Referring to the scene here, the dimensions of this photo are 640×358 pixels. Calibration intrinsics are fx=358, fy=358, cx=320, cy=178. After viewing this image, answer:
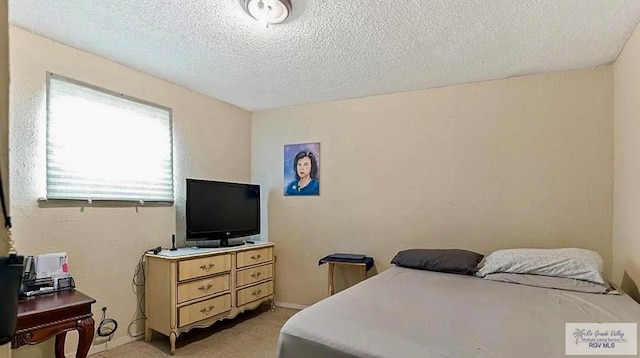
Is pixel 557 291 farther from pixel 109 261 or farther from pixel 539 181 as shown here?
pixel 109 261

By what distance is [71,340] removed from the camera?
2582 mm

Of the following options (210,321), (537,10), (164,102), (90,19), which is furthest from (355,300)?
(164,102)

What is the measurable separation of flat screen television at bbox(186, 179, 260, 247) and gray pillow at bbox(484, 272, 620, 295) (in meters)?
2.39

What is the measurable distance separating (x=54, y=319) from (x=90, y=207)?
3.11 feet

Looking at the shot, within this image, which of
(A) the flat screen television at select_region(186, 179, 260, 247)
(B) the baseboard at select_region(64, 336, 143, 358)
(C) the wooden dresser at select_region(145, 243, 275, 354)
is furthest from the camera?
(A) the flat screen television at select_region(186, 179, 260, 247)

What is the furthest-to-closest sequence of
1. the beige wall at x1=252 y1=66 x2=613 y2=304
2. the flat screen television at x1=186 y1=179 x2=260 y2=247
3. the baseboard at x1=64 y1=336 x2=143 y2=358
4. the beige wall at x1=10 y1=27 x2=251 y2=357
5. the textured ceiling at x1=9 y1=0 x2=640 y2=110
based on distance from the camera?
the flat screen television at x1=186 y1=179 x2=260 y2=247 → the beige wall at x1=252 y1=66 x2=613 y2=304 → the baseboard at x1=64 y1=336 x2=143 y2=358 → the beige wall at x1=10 y1=27 x2=251 y2=357 → the textured ceiling at x1=9 y1=0 x2=640 y2=110

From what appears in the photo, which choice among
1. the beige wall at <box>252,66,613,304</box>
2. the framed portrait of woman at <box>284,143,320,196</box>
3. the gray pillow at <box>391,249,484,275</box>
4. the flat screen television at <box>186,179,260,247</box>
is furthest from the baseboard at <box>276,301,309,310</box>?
the gray pillow at <box>391,249,484,275</box>

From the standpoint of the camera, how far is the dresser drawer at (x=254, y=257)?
3.54 metres

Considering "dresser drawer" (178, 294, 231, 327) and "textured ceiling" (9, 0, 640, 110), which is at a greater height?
"textured ceiling" (9, 0, 640, 110)

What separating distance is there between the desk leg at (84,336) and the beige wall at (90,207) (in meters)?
0.58

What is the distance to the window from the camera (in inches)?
101

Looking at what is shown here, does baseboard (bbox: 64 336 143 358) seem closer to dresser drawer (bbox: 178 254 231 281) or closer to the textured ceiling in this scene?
dresser drawer (bbox: 178 254 231 281)

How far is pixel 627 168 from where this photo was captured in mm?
2541

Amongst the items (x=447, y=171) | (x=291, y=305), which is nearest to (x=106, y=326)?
(x=291, y=305)
